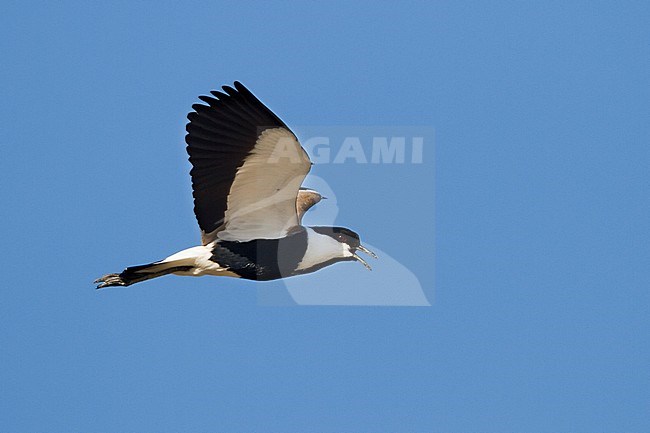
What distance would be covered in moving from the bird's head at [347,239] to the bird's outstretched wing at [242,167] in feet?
1.23

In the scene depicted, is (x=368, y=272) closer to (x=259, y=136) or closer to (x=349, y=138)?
(x=349, y=138)

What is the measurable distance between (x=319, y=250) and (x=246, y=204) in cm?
95

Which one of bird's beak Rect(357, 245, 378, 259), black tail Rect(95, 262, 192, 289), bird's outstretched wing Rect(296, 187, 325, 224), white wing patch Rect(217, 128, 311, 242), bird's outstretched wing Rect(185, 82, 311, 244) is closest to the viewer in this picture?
bird's outstretched wing Rect(185, 82, 311, 244)

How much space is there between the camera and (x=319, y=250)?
1531cm

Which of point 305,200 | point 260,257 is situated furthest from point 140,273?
point 305,200

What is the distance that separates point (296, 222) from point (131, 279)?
188 cm

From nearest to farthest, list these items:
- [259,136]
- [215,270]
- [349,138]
Result: [259,136] < [215,270] < [349,138]

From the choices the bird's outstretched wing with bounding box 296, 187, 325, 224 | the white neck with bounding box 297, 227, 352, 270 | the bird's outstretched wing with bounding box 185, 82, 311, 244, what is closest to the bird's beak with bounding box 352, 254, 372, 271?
the white neck with bounding box 297, 227, 352, 270

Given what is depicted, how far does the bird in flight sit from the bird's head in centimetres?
1

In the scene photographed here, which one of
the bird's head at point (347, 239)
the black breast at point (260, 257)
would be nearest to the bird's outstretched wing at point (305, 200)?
the bird's head at point (347, 239)

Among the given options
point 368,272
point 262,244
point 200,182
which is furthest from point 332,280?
point 200,182

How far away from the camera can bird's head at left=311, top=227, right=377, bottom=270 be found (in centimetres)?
1552

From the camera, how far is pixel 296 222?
15.4 m

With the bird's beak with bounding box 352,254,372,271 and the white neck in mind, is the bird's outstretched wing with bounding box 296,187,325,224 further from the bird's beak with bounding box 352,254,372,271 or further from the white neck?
the bird's beak with bounding box 352,254,372,271
